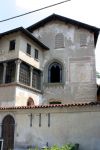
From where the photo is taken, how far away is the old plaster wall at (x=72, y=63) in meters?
22.5

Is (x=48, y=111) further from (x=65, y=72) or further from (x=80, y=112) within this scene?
(x=65, y=72)

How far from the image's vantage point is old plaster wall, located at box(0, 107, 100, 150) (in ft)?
40.5

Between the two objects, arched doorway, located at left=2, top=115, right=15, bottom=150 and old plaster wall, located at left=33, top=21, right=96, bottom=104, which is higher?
old plaster wall, located at left=33, top=21, right=96, bottom=104

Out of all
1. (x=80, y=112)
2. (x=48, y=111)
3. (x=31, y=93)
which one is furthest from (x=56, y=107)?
(x=31, y=93)

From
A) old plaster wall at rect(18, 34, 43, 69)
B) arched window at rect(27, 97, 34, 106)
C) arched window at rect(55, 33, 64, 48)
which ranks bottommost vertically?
arched window at rect(27, 97, 34, 106)

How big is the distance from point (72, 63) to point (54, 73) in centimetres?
220

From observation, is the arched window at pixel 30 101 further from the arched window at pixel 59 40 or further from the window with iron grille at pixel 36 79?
the arched window at pixel 59 40

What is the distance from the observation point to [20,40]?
20.6 m

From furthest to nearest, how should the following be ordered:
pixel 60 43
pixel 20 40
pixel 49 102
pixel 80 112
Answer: pixel 60 43
pixel 49 102
pixel 20 40
pixel 80 112

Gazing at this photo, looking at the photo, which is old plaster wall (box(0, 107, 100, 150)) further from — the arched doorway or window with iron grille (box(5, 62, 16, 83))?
window with iron grille (box(5, 62, 16, 83))

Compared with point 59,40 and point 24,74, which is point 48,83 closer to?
point 24,74

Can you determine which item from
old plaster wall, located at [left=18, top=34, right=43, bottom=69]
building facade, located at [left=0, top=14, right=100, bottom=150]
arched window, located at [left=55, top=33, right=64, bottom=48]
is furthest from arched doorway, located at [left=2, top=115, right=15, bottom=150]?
arched window, located at [left=55, top=33, right=64, bottom=48]

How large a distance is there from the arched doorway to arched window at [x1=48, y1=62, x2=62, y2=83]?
9609 mm

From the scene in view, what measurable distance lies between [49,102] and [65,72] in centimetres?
339
